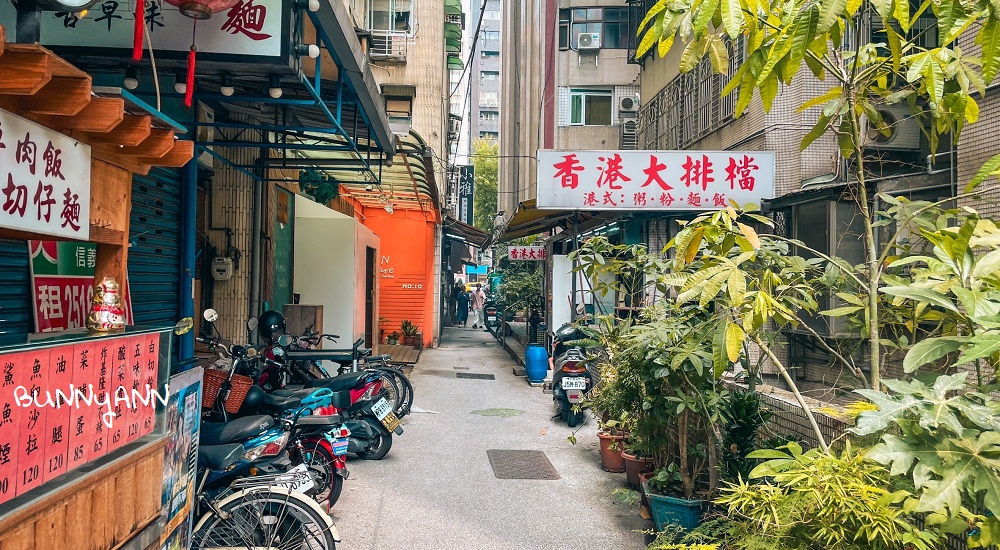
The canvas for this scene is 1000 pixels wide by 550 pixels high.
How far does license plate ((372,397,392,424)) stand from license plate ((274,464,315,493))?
2.88 meters

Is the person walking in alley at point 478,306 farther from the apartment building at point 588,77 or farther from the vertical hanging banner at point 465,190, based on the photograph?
the apartment building at point 588,77

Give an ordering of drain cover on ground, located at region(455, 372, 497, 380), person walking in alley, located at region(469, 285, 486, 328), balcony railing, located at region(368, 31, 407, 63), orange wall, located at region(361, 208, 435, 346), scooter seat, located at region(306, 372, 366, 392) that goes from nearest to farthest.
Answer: scooter seat, located at region(306, 372, 366, 392) → drain cover on ground, located at region(455, 372, 497, 380) → balcony railing, located at region(368, 31, 407, 63) → orange wall, located at region(361, 208, 435, 346) → person walking in alley, located at region(469, 285, 486, 328)

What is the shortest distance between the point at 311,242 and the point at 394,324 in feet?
28.2

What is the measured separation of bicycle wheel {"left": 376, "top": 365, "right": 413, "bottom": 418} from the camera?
9.45 m

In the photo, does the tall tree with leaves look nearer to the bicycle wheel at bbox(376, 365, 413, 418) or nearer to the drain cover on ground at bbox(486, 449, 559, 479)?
the drain cover on ground at bbox(486, 449, 559, 479)

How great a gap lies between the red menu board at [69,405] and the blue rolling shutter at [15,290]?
1.61 meters

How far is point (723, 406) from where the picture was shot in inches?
206

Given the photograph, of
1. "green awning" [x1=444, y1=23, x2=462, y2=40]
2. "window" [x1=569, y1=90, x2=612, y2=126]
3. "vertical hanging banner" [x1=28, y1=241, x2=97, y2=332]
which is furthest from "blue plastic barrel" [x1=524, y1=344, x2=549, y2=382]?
"green awning" [x1=444, y1=23, x2=462, y2=40]

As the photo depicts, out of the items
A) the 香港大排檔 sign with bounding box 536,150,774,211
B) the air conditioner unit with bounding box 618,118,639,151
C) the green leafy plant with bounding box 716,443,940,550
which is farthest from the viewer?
the air conditioner unit with bounding box 618,118,639,151

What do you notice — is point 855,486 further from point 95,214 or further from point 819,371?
point 819,371

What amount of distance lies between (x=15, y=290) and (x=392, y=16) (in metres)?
16.9

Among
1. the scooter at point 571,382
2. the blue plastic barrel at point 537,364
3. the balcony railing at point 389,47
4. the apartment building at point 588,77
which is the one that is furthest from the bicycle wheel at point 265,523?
the balcony railing at point 389,47

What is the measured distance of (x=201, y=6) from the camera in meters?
4.26

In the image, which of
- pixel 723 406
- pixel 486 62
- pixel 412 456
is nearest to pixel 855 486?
pixel 723 406
